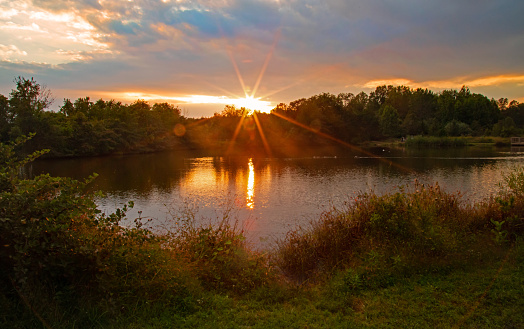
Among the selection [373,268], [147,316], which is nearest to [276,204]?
[373,268]

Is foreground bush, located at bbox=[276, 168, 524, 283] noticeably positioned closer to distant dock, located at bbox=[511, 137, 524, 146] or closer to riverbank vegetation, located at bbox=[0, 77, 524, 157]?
riverbank vegetation, located at bbox=[0, 77, 524, 157]

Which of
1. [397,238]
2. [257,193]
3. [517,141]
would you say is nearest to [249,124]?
[517,141]

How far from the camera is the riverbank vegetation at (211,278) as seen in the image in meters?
4.26

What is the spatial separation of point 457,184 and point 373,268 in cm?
1880

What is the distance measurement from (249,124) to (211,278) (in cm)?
8950

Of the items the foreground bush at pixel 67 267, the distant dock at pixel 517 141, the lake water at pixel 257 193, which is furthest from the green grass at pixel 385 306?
the distant dock at pixel 517 141

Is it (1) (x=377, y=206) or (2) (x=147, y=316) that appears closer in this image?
(2) (x=147, y=316)

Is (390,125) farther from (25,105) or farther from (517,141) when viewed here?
(25,105)

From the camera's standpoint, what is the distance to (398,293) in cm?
559

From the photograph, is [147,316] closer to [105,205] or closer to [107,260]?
[107,260]

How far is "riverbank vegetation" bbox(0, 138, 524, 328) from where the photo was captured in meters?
4.26

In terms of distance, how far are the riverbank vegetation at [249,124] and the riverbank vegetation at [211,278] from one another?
43.9m

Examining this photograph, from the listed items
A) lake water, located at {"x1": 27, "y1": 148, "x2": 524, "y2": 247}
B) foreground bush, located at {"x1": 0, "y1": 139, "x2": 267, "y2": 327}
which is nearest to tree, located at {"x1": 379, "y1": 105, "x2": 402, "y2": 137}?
lake water, located at {"x1": 27, "y1": 148, "x2": 524, "y2": 247}

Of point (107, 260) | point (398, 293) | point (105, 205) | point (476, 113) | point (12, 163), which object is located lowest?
point (105, 205)
